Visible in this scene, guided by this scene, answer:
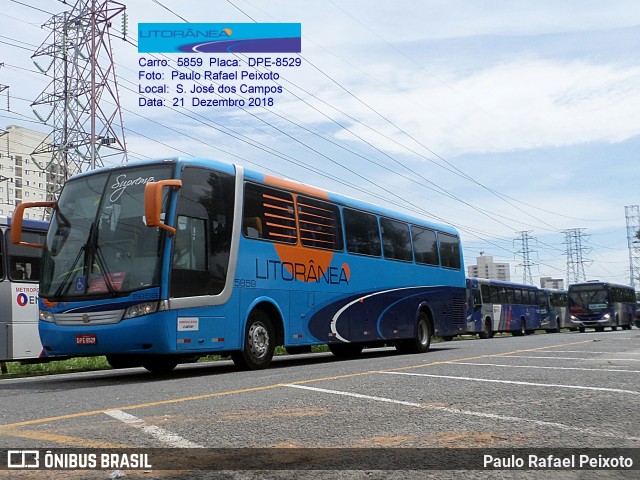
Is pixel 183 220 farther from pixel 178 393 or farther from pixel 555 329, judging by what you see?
pixel 555 329

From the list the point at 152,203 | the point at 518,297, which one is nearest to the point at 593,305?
the point at 518,297

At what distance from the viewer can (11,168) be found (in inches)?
4688

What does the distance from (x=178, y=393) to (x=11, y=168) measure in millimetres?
121914

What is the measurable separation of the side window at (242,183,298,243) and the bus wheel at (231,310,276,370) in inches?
52.5

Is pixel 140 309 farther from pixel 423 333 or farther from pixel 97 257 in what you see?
pixel 423 333

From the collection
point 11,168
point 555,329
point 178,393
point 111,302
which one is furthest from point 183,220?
point 11,168

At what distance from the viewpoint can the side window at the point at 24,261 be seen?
1418cm

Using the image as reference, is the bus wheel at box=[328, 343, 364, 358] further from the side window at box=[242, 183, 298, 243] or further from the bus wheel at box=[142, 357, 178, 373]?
the bus wheel at box=[142, 357, 178, 373]

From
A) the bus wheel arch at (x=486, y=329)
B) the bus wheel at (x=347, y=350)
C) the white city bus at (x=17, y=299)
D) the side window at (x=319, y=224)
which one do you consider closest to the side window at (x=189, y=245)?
the side window at (x=319, y=224)

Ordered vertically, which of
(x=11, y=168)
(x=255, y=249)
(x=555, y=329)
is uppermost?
(x=11, y=168)

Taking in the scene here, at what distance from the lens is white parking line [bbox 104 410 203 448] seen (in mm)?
4746

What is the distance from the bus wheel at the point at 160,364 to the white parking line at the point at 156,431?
6131 millimetres

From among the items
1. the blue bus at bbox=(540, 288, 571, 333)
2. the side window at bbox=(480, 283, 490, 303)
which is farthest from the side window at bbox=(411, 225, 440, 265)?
the blue bus at bbox=(540, 288, 571, 333)

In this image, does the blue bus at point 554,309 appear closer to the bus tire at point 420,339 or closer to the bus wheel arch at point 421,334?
the bus wheel arch at point 421,334
